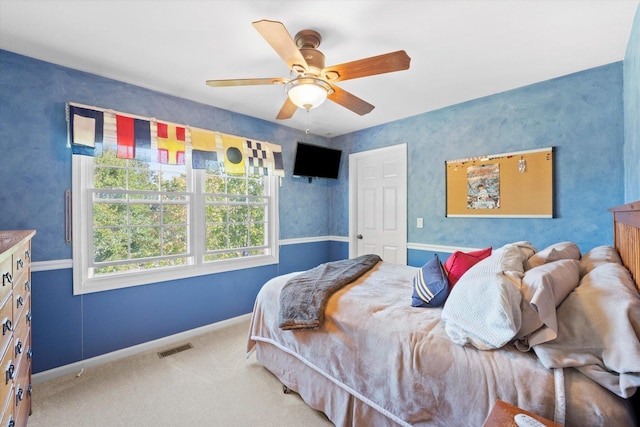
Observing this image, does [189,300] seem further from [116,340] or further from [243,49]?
[243,49]

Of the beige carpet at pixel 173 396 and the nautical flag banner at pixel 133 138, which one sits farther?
the nautical flag banner at pixel 133 138

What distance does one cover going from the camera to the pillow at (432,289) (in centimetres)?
165

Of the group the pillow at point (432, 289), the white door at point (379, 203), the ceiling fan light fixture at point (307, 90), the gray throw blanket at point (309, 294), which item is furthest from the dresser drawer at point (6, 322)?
the white door at point (379, 203)

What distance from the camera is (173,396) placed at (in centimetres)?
201

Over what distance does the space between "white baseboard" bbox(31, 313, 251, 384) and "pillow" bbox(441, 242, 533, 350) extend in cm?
259

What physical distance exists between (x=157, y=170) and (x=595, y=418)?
10.9ft

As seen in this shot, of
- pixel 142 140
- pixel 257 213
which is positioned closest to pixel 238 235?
pixel 257 213

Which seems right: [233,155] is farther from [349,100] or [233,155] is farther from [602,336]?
[602,336]

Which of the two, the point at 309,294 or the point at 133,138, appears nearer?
the point at 309,294

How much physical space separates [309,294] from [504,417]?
4.04ft

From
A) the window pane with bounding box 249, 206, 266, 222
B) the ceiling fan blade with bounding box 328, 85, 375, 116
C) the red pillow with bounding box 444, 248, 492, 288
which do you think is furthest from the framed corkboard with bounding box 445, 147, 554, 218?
the window pane with bounding box 249, 206, 266, 222

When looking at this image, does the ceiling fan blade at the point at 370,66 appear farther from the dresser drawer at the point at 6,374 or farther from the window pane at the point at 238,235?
the window pane at the point at 238,235

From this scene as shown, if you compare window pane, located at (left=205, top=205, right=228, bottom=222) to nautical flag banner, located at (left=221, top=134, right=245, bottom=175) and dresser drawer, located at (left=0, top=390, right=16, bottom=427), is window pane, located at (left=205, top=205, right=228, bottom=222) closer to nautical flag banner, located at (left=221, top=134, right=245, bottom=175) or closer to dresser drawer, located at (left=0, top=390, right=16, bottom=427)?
nautical flag banner, located at (left=221, top=134, right=245, bottom=175)

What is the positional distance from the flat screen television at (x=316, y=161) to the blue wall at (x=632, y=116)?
116 inches
